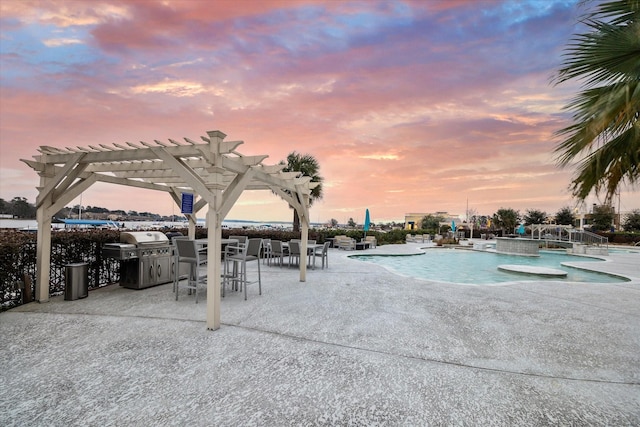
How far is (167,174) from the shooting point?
254 inches

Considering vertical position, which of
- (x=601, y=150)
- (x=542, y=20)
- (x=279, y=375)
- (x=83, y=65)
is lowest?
(x=279, y=375)

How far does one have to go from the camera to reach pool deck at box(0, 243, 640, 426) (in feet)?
7.55

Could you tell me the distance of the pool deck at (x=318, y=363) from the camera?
2.30 meters

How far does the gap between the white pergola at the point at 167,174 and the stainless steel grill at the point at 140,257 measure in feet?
3.58

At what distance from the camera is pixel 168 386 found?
262 centimetres

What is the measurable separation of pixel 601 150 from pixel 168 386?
174 inches

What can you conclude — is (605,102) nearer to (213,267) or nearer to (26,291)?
(213,267)

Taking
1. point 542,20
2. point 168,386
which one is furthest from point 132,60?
point 542,20

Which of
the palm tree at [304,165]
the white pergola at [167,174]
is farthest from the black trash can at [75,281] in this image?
the palm tree at [304,165]

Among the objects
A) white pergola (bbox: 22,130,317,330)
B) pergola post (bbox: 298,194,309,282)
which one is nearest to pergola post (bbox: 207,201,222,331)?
white pergola (bbox: 22,130,317,330)

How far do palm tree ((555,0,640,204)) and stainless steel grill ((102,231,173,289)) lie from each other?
6998 mm

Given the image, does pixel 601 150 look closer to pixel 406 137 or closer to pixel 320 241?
pixel 406 137

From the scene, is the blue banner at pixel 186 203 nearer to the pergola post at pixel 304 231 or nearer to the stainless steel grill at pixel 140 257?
the stainless steel grill at pixel 140 257

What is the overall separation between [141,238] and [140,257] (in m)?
0.40
